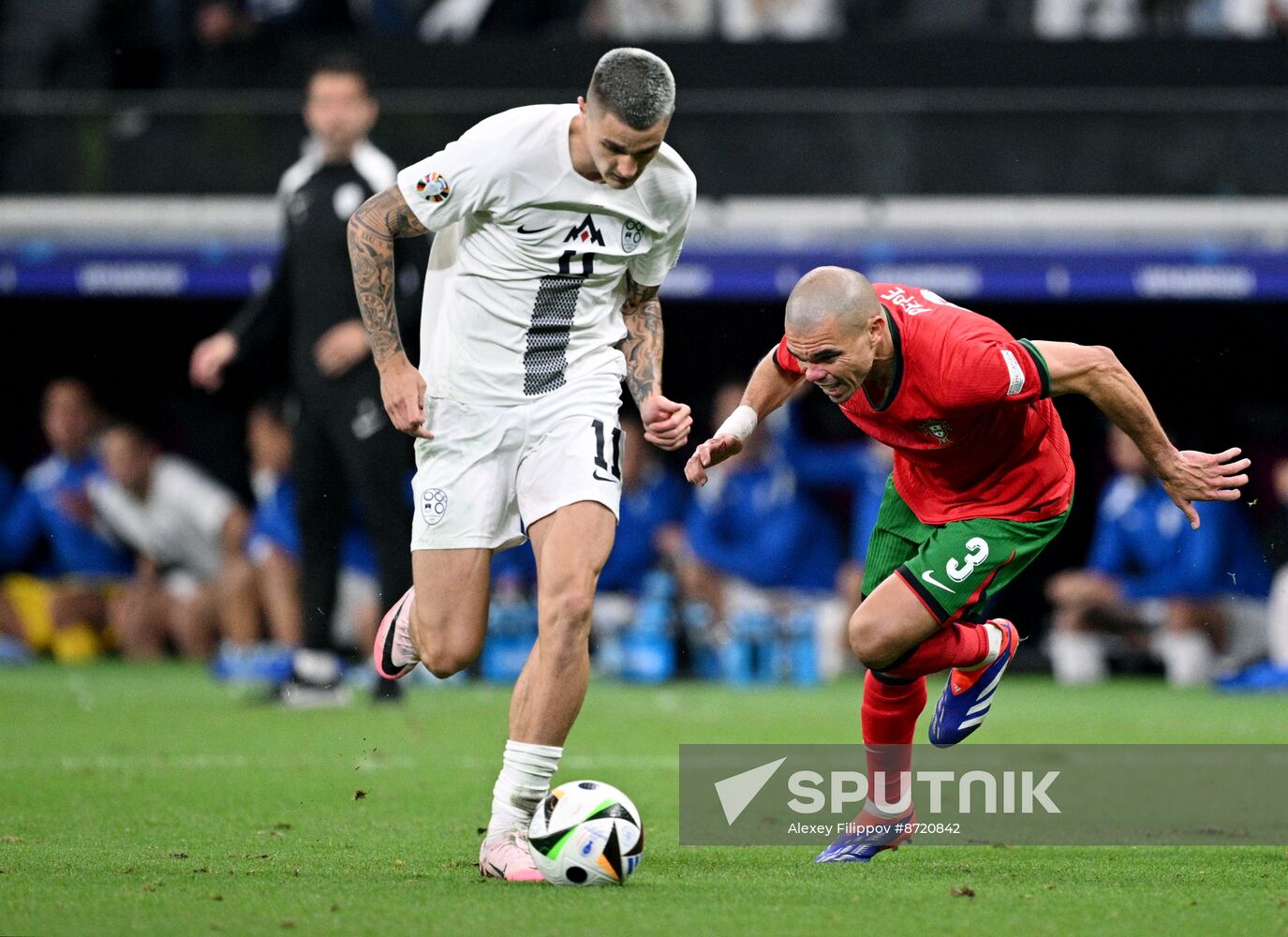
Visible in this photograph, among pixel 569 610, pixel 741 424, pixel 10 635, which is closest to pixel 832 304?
pixel 741 424

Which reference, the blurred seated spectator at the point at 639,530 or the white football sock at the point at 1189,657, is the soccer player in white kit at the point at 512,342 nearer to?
the blurred seated spectator at the point at 639,530

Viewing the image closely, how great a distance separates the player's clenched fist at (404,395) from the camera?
561cm

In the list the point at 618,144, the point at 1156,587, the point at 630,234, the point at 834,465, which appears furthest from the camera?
the point at 834,465

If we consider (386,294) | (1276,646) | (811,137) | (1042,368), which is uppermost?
(811,137)

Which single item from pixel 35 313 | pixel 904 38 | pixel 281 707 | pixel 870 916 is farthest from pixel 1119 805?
pixel 35 313

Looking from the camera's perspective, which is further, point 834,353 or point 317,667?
point 317,667

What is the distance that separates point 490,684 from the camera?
1249 cm

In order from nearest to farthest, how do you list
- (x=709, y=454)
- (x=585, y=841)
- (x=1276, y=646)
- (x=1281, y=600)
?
(x=585, y=841)
(x=709, y=454)
(x=1281, y=600)
(x=1276, y=646)

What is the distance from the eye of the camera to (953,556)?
18.9 feet

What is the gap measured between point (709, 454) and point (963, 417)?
2.63 ft

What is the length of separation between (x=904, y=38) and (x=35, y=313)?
7.19 meters

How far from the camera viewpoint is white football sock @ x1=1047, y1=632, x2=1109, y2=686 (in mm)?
12984

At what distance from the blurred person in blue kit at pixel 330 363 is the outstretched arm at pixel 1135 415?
4371 mm

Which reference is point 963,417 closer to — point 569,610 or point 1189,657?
point 569,610
